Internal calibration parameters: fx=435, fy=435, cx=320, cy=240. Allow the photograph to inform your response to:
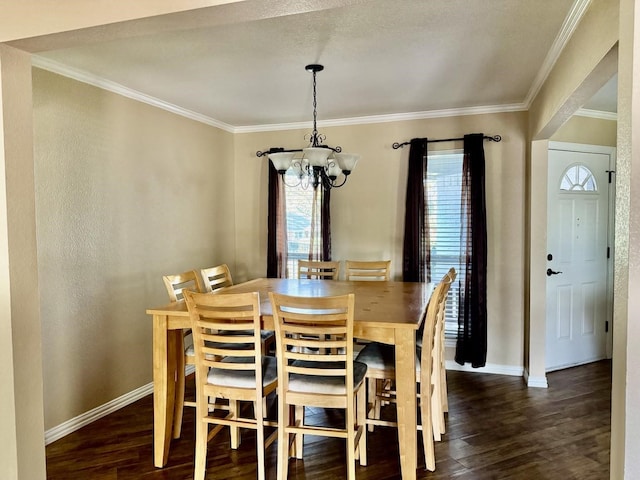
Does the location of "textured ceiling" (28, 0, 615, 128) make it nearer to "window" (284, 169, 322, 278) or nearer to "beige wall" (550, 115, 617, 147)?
"beige wall" (550, 115, 617, 147)

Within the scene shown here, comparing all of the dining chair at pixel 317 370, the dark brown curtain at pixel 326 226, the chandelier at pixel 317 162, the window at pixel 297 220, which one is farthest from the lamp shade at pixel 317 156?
the window at pixel 297 220

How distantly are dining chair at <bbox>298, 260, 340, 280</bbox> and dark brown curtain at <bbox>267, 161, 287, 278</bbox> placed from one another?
0.43 metres

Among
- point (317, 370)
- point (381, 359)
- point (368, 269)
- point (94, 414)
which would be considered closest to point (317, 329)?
point (317, 370)

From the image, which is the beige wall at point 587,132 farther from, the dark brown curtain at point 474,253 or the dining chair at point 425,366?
the dining chair at point 425,366

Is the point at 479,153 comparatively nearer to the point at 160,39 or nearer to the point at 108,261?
the point at 160,39

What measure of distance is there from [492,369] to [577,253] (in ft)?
4.68

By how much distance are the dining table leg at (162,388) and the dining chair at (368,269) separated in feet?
6.22

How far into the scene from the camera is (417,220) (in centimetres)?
423

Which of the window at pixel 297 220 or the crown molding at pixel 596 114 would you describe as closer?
Answer: the crown molding at pixel 596 114

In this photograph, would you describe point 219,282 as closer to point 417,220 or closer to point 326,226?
point 326,226

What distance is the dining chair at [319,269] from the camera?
163 inches

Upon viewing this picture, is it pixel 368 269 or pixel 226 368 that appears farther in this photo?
pixel 368 269

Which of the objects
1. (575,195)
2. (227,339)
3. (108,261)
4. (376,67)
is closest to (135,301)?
(108,261)

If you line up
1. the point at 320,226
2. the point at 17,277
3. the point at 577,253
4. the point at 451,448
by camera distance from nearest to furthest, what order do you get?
1. the point at 17,277
2. the point at 451,448
3. the point at 577,253
4. the point at 320,226
